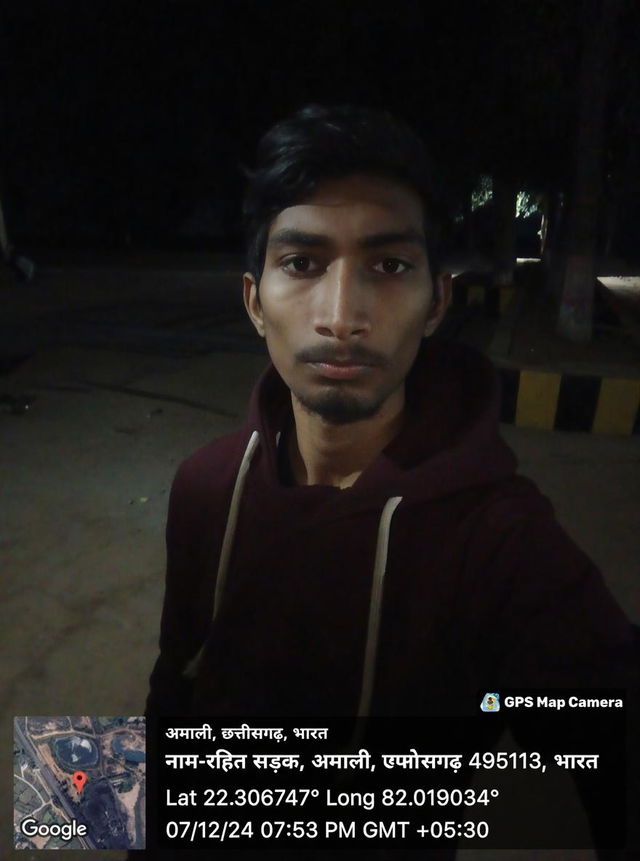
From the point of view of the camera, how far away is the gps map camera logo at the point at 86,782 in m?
1.55

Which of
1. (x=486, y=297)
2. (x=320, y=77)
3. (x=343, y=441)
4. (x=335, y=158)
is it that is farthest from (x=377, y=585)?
(x=486, y=297)

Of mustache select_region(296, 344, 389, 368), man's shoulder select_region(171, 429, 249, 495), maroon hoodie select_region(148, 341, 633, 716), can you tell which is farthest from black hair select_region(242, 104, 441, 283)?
man's shoulder select_region(171, 429, 249, 495)

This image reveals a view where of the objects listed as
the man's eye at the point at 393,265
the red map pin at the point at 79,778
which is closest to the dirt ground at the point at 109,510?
the red map pin at the point at 79,778

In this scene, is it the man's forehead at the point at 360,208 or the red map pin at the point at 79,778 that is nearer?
the man's forehead at the point at 360,208

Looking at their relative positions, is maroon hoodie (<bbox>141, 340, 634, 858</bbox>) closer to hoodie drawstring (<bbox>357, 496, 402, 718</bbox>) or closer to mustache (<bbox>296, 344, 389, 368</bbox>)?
hoodie drawstring (<bbox>357, 496, 402, 718</bbox>)

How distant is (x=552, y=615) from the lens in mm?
1067

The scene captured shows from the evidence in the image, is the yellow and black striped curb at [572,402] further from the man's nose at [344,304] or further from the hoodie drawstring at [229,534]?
the man's nose at [344,304]

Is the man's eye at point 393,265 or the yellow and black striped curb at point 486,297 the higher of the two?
the man's eye at point 393,265

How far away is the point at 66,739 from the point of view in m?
1.64

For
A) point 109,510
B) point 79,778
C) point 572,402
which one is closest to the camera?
point 79,778

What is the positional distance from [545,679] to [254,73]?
12472mm

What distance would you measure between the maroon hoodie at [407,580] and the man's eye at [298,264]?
31 cm

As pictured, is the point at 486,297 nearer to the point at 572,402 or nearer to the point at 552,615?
the point at 572,402

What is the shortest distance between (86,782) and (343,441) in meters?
1.12
